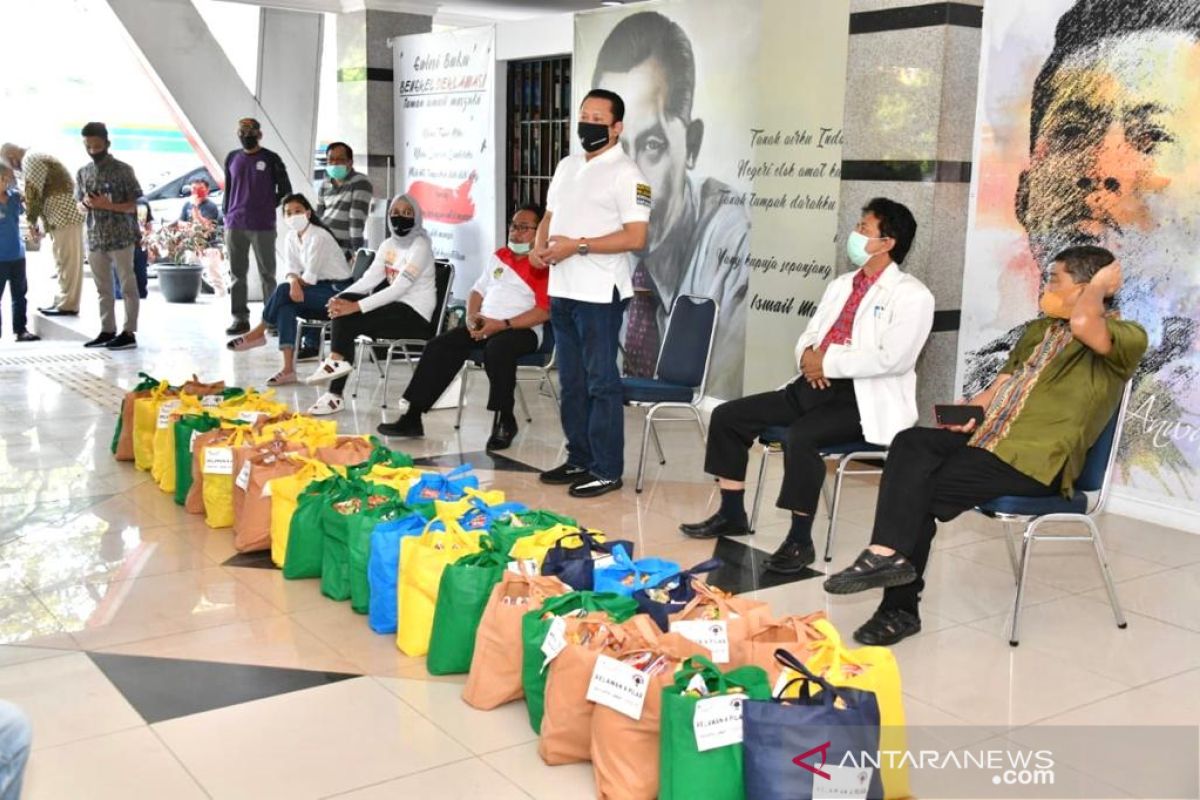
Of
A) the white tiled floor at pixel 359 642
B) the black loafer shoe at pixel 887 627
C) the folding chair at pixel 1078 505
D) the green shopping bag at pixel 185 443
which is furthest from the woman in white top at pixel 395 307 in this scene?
the folding chair at pixel 1078 505

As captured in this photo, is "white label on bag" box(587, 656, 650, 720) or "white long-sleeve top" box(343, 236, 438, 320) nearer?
"white label on bag" box(587, 656, 650, 720)

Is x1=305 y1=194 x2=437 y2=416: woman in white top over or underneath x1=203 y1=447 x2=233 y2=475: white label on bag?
over

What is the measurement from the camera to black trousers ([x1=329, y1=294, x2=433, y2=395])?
668cm

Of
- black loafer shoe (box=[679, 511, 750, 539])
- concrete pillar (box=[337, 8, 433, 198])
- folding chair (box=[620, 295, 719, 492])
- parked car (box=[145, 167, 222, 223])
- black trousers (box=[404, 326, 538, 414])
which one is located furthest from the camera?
parked car (box=[145, 167, 222, 223])

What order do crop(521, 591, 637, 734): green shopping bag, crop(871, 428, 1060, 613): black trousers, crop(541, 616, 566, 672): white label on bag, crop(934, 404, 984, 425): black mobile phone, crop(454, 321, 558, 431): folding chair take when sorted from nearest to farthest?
crop(541, 616, 566, 672): white label on bag → crop(521, 591, 637, 734): green shopping bag → crop(871, 428, 1060, 613): black trousers → crop(934, 404, 984, 425): black mobile phone → crop(454, 321, 558, 431): folding chair

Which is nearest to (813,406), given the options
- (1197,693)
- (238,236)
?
(1197,693)

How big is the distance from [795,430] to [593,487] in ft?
3.81

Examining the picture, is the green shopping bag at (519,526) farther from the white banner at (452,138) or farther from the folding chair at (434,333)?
the white banner at (452,138)

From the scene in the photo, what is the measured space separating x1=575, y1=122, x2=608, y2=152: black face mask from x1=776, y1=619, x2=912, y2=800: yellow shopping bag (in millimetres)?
2808

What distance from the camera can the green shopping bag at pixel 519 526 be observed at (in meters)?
3.38

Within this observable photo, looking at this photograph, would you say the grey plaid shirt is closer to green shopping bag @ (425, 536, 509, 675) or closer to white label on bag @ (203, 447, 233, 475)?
white label on bag @ (203, 447, 233, 475)

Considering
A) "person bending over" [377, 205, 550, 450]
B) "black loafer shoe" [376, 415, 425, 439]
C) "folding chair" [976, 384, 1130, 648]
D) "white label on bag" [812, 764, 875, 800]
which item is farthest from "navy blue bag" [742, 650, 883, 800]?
"black loafer shoe" [376, 415, 425, 439]

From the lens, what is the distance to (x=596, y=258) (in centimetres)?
496

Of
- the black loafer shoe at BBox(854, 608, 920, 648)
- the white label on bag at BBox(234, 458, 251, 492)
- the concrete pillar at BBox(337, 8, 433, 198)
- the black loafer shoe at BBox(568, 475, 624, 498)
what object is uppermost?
the concrete pillar at BBox(337, 8, 433, 198)
